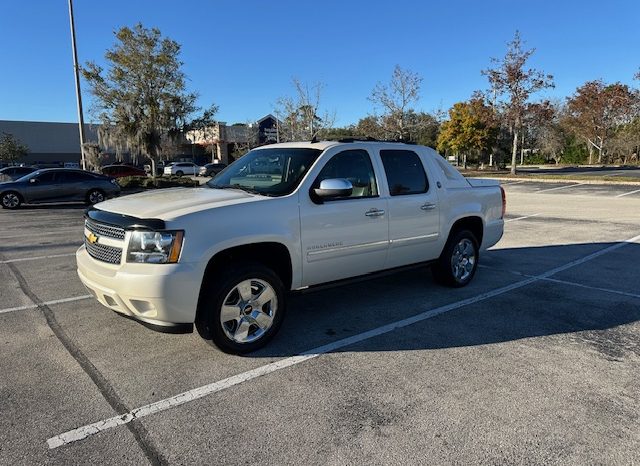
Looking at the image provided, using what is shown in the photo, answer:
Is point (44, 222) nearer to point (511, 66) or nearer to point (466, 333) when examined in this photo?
point (466, 333)

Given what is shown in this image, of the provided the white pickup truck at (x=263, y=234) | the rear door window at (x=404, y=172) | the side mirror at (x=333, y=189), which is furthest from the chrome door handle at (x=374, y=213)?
the side mirror at (x=333, y=189)

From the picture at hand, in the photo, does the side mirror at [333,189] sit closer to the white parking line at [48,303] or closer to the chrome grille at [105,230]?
the chrome grille at [105,230]

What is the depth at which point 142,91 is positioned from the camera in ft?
89.4

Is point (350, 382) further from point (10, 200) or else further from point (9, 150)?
point (9, 150)

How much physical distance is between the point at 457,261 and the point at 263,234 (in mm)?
3118

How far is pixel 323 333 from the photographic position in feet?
14.9

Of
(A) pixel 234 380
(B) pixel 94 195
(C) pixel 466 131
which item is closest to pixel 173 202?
(A) pixel 234 380

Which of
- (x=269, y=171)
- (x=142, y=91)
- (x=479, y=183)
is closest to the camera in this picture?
(x=269, y=171)

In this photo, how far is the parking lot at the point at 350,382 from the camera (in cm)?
279

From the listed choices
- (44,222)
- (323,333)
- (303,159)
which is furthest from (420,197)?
(44,222)

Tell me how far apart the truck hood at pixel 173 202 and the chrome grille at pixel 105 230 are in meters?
0.16

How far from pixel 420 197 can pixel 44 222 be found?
38.9 feet

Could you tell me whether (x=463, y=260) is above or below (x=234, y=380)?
above

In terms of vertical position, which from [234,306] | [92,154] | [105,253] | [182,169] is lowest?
[234,306]
